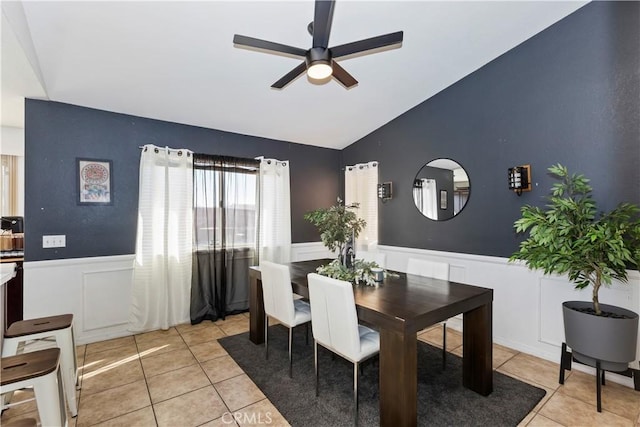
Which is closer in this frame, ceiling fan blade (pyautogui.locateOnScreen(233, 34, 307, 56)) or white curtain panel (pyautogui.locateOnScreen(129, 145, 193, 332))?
ceiling fan blade (pyautogui.locateOnScreen(233, 34, 307, 56))

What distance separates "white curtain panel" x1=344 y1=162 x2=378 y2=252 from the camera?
15.1 ft

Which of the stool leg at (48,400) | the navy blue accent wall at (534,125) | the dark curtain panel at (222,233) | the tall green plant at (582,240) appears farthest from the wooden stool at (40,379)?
the navy blue accent wall at (534,125)

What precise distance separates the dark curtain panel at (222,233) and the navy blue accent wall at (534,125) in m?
2.20

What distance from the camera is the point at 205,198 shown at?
381 centimetres

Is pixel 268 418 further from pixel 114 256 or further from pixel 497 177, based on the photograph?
pixel 497 177

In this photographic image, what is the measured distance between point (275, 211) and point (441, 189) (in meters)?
2.30

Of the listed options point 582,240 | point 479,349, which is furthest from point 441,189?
point 479,349

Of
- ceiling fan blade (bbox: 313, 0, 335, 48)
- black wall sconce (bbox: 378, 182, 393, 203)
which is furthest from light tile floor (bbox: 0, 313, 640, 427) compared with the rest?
ceiling fan blade (bbox: 313, 0, 335, 48)

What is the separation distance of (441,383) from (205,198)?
3.24m

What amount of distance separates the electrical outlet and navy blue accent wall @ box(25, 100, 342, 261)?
0.10 ft

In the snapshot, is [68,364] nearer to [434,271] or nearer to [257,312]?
[257,312]

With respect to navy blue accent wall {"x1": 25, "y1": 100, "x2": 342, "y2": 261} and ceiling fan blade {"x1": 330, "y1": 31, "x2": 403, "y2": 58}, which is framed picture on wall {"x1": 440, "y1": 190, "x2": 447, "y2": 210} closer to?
ceiling fan blade {"x1": 330, "y1": 31, "x2": 403, "y2": 58}

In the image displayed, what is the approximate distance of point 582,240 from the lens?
210 centimetres

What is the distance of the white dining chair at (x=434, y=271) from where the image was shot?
8.83 feet
